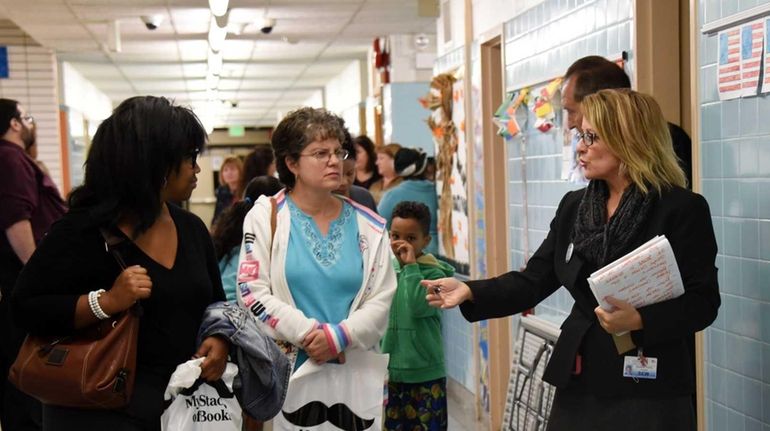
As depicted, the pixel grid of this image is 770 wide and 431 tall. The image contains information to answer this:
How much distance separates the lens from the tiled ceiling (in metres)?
9.41

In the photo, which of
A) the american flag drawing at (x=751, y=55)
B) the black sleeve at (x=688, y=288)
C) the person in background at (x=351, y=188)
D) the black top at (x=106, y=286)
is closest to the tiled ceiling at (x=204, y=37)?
the person in background at (x=351, y=188)

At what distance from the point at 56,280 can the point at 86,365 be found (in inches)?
8.9

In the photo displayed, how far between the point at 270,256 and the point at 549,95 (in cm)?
192

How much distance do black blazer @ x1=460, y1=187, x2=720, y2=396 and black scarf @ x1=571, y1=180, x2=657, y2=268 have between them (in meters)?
0.03

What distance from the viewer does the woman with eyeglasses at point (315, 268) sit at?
3031 mm

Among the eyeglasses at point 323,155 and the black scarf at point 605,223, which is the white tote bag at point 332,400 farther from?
the black scarf at point 605,223

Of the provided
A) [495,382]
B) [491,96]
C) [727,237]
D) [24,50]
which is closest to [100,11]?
[24,50]

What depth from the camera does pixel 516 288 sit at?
8.75ft

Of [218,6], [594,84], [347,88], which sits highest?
[218,6]

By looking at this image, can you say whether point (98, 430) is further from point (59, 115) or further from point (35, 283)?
point (59, 115)

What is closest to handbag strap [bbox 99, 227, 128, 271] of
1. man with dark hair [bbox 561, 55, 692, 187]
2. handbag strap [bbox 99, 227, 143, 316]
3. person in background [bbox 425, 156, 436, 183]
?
handbag strap [bbox 99, 227, 143, 316]

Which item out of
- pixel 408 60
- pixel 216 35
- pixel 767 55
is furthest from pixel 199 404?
pixel 408 60

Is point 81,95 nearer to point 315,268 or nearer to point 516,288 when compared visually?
point 315,268

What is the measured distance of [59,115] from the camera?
40.9 feet
